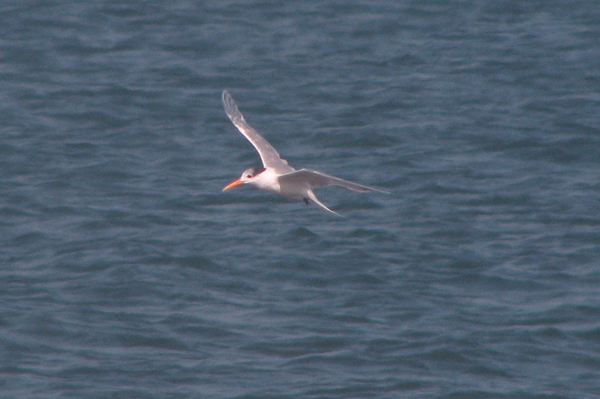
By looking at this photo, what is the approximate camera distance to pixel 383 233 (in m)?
15.3

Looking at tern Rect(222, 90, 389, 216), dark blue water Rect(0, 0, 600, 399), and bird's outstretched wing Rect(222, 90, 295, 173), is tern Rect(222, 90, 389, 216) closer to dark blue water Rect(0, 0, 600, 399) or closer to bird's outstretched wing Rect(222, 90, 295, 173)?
bird's outstretched wing Rect(222, 90, 295, 173)

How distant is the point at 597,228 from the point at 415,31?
8069 mm

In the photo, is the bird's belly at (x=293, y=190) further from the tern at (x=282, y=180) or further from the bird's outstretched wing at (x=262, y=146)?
the bird's outstretched wing at (x=262, y=146)

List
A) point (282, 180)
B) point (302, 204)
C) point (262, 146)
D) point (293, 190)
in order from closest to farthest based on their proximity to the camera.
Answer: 1. point (282, 180)
2. point (293, 190)
3. point (262, 146)
4. point (302, 204)

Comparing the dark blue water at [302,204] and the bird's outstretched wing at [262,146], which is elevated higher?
the bird's outstretched wing at [262,146]

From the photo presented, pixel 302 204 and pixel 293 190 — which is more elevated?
pixel 293 190

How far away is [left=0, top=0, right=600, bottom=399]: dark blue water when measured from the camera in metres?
12.8

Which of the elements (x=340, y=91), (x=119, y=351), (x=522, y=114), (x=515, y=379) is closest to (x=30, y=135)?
(x=340, y=91)

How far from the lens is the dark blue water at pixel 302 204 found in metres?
12.8

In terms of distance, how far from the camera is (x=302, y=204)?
16.6 m

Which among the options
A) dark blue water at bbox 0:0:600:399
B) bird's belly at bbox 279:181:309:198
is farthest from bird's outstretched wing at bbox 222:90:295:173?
dark blue water at bbox 0:0:600:399

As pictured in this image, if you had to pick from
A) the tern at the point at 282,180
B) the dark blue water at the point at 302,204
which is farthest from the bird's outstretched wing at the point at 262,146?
the dark blue water at the point at 302,204

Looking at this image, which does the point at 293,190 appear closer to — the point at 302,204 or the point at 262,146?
the point at 262,146

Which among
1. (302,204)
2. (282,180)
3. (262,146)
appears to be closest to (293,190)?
(282,180)
